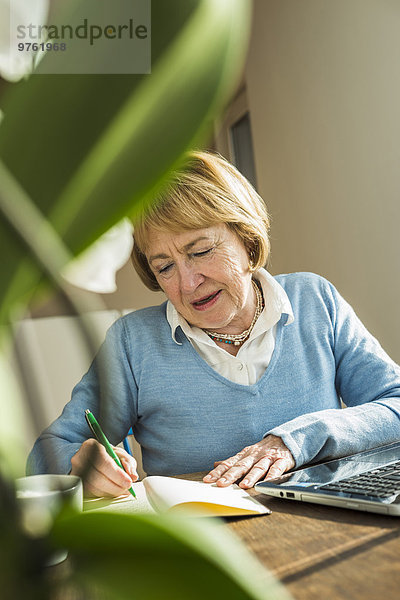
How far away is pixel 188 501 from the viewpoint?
71cm

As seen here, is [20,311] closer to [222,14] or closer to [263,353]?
[222,14]

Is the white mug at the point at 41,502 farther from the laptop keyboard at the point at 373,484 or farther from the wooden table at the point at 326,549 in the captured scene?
the laptop keyboard at the point at 373,484

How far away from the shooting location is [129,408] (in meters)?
1.35

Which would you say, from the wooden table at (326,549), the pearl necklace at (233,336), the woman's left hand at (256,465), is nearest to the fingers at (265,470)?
the woman's left hand at (256,465)

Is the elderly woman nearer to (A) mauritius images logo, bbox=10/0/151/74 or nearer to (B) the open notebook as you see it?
(B) the open notebook

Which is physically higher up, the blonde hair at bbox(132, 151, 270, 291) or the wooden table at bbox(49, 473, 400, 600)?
the blonde hair at bbox(132, 151, 270, 291)

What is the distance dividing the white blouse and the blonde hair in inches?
4.6

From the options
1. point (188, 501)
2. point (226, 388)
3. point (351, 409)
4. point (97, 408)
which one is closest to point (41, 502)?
point (97, 408)

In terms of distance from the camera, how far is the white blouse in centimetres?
133

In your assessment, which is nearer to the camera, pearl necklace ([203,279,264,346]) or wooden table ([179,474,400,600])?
wooden table ([179,474,400,600])

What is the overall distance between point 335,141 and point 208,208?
1.71 m

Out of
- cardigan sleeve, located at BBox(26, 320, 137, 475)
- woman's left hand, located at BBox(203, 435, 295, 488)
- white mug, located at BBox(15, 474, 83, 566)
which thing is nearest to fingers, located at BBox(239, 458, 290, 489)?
woman's left hand, located at BBox(203, 435, 295, 488)

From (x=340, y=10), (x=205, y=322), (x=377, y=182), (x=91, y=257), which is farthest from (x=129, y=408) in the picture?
(x=340, y=10)

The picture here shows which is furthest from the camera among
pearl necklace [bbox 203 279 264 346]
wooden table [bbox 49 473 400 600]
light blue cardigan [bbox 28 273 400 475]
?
pearl necklace [bbox 203 279 264 346]
